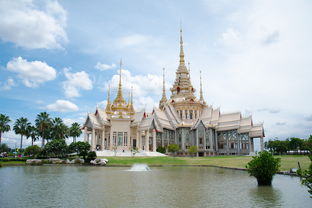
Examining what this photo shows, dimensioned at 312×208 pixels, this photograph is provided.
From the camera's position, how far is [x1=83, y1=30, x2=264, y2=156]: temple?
54125mm

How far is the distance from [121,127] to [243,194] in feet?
143

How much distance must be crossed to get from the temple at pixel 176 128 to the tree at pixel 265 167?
38555 mm

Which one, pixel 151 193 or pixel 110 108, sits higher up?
pixel 110 108

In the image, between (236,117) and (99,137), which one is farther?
(236,117)

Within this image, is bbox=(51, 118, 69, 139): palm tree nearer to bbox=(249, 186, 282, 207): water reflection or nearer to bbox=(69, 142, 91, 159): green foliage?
bbox=(69, 142, 91, 159): green foliage

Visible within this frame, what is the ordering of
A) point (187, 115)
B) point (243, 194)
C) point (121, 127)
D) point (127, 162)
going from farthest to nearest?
point (187, 115), point (121, 127), point (127, 162), point (243, 194)

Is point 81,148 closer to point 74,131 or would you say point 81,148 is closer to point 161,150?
point 161,150

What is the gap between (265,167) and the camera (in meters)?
15.2

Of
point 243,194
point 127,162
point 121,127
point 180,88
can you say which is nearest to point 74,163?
point 127,162

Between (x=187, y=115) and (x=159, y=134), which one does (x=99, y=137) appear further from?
(x=187, y=115)

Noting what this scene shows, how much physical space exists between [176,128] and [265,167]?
166 ft

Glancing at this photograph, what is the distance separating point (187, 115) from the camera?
69.2 m

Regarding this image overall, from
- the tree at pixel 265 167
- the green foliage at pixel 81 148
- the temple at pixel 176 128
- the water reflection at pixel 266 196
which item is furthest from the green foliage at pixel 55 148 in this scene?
the water reflection at pixel 266 196

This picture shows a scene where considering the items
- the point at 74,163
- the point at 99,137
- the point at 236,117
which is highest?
the point at 236,117
